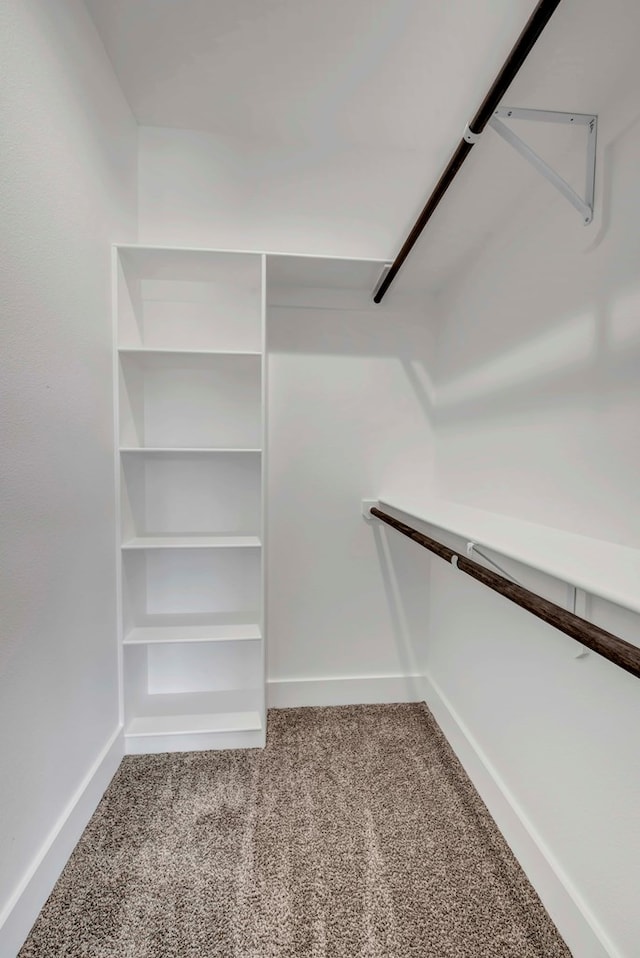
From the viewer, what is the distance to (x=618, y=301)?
37.8 inches

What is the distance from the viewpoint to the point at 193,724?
1.71 meters

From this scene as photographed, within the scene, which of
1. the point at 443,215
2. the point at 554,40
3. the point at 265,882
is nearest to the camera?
the point at 554,40

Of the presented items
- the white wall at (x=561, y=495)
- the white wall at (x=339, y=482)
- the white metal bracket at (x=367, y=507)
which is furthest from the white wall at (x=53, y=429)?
the white wall at (x=561, y=495)

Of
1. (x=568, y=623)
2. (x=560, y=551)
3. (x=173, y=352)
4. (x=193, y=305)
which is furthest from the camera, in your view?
(x=193, y=305)

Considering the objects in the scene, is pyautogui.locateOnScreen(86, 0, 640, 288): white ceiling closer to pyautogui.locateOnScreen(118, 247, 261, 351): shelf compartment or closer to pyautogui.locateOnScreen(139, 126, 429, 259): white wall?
pyautogui.locateOnScreen(139, 126, 429, 259): white wall

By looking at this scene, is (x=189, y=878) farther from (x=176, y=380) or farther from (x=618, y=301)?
(x=618, y=301)

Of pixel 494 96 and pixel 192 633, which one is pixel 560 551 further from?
pixel 192 633

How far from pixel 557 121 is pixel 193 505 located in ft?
5.58

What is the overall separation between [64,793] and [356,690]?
1.21 m

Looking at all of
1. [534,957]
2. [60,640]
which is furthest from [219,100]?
[534,957]

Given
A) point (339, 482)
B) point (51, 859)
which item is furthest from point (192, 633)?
point (339, 482)

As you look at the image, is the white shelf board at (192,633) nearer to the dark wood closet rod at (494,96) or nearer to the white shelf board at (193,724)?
the white shelf board at (193,724)

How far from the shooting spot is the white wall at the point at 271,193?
5.71 feet

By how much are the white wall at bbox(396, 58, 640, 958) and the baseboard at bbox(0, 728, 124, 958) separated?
128 centimetres
